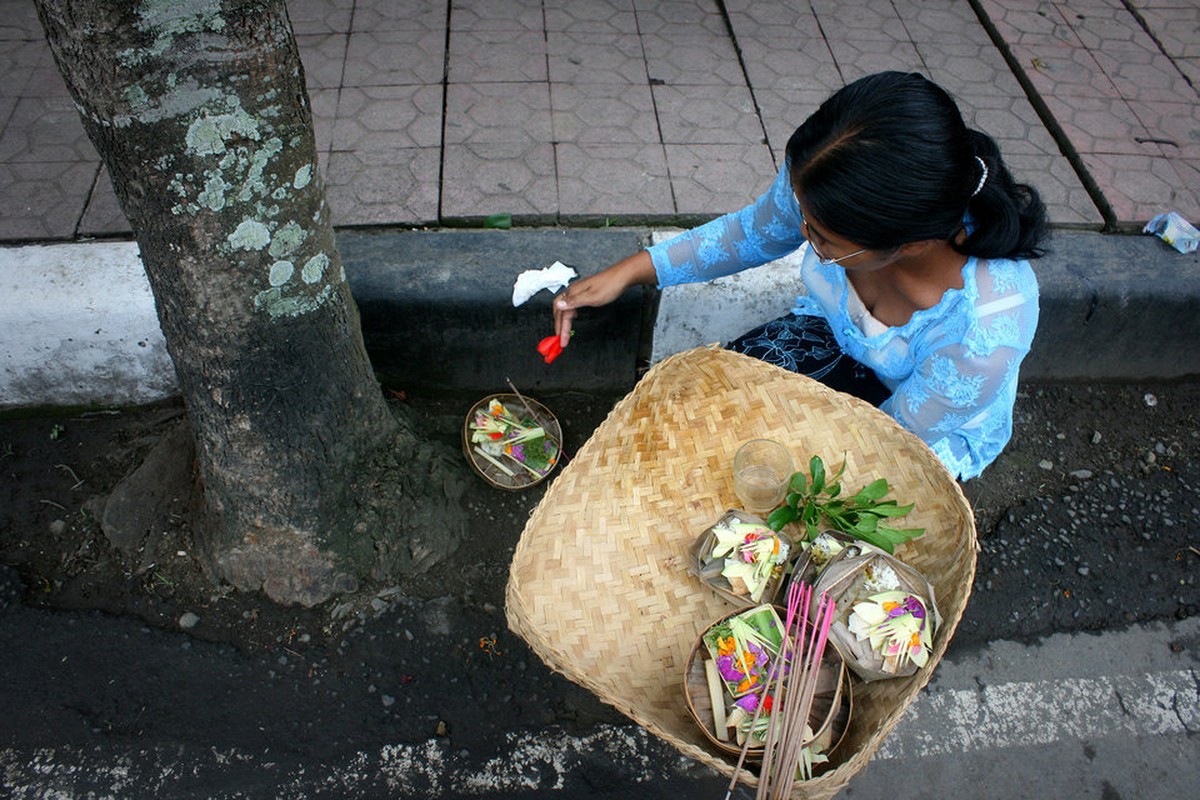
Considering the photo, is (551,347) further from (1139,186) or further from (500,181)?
(1139,186)

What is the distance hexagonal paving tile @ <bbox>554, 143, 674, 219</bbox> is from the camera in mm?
3213

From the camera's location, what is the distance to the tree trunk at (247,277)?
1624 millimetres

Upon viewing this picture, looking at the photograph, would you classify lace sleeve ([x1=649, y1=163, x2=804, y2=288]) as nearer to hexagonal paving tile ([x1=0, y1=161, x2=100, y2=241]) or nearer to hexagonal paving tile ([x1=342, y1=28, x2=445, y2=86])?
hexagonal paving tile ([x1=342, y1=28, x2=445, y2=86])

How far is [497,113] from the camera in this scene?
3525mm

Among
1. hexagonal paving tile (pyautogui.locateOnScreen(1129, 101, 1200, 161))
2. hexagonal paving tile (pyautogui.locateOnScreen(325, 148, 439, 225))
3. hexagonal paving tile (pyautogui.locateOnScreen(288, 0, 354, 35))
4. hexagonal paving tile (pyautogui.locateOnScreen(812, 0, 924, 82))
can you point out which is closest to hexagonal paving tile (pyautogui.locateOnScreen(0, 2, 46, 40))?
hexagonal paving tile (pyautogui.locateOnScreen(288, 0, 354, 35))

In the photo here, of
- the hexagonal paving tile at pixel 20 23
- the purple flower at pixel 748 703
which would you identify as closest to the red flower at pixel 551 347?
the purple flower at pixel 748 703

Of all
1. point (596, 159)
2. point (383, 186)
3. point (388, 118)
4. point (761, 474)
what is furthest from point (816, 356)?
point (388, 118)

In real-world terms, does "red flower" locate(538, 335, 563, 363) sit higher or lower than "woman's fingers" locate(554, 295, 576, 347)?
lower

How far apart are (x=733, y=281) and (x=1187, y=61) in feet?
9.37

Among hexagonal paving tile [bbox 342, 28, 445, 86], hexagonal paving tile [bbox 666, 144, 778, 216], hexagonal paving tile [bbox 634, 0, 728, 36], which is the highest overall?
hexagonal paving tile [bbox 342, 28, 445, 86]

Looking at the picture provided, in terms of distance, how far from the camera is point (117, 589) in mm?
2682

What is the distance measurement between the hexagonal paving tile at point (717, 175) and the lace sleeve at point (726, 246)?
705mm

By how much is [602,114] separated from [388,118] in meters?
0.87

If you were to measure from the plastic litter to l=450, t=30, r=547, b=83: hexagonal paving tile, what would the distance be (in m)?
2.50
